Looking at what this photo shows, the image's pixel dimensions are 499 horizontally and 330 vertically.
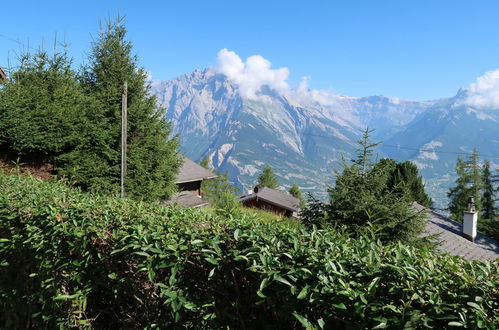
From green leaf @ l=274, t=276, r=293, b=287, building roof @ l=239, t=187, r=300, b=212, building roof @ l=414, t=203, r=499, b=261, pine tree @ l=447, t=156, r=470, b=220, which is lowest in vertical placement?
building roof @ l=414, t=203, r=499, b=261

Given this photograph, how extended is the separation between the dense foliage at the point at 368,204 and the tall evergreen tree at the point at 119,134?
7867 millimetres

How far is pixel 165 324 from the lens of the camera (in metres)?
2.23

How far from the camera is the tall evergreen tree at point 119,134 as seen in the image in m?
11.8

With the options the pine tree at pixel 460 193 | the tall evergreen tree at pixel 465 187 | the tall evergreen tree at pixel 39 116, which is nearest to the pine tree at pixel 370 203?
the tall evergreen tree at pixel 39 116

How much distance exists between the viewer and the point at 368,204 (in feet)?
22.3

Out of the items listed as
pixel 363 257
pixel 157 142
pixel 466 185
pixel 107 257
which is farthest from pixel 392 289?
pixel 466 185

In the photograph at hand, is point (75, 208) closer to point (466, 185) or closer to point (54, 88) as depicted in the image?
point (54, 88)

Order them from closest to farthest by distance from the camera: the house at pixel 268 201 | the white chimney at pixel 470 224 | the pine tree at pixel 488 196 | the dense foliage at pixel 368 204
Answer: the dense foliage at pixel 368 204, the white chimney at pixel 470 224, the house at pixel 268 201, the pine tree at pixel 488 196

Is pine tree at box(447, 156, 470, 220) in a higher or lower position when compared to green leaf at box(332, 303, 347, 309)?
higher

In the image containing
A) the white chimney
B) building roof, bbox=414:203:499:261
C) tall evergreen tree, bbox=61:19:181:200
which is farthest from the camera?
the white chimney

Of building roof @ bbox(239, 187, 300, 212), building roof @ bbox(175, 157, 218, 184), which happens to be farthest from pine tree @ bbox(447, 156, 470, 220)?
building roof @ bbox(175, 157, 218, 184)

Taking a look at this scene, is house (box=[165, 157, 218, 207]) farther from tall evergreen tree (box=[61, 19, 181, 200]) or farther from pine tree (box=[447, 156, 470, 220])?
pine tree (box=[447, 156, 470, 220])

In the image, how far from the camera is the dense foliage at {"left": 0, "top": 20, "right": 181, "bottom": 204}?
10789mm

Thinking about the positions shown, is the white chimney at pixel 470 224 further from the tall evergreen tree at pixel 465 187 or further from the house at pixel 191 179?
the tall evergreen tree at pixel 465 187
